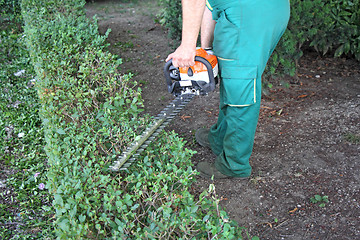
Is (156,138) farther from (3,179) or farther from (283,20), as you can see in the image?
(3,179)

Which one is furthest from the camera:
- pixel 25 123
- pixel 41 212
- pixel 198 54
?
pixel 25 123

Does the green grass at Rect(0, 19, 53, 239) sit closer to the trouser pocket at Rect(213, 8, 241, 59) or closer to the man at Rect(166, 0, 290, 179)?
the man at Rect(166, 0, 290, 179)

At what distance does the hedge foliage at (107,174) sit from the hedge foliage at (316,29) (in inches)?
81.3

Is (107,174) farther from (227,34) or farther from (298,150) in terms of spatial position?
(298,150)

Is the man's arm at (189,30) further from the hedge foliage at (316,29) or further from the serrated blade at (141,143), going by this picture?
the hedge foliage at (316,29)

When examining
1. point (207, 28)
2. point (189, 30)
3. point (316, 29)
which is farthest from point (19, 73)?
point (316, 29)

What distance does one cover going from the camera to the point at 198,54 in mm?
2545

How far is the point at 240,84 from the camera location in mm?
2621

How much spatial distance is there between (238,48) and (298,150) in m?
1.39

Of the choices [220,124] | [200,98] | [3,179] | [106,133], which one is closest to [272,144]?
[220,124]

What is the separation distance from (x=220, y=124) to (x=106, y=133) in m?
1.38

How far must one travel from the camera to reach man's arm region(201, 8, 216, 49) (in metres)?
2.94

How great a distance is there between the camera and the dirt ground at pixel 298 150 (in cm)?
266

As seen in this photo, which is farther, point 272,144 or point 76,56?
point 272,144
